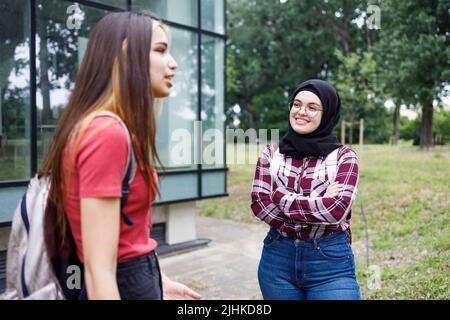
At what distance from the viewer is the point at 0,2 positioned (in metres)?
4.74

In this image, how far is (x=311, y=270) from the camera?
83.4 inches

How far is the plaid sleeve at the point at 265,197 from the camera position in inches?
88.6

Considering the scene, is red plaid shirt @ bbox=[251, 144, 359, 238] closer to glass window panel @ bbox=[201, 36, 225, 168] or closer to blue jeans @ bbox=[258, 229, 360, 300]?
blue jeans @ bbox=[258, 229, 360, 300]

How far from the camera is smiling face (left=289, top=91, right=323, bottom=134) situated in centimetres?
229

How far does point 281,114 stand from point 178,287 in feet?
114

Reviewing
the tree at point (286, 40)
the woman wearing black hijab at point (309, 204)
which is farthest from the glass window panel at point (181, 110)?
the tree at point (286, 40)

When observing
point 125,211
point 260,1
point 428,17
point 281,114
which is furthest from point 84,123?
point 281,114

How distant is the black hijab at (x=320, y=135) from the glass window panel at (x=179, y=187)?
396cm

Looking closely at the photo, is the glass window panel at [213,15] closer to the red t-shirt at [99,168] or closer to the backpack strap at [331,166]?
the backpack strap at [331,166]

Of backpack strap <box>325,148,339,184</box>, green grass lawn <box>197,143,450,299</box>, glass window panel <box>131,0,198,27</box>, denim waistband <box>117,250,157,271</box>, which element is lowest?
green grass lawn <box>197,143,450,299</box>

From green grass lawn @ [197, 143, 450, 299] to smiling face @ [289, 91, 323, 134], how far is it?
8.19ft

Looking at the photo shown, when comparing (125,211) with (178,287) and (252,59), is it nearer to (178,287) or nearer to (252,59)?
(178,287)

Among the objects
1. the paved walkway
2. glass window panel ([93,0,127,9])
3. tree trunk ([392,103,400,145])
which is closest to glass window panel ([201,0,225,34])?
glass window panel ([93,0,127,9])

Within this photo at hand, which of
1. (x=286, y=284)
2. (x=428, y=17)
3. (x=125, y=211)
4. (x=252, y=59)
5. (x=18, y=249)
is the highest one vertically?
(x=252, y=59)
